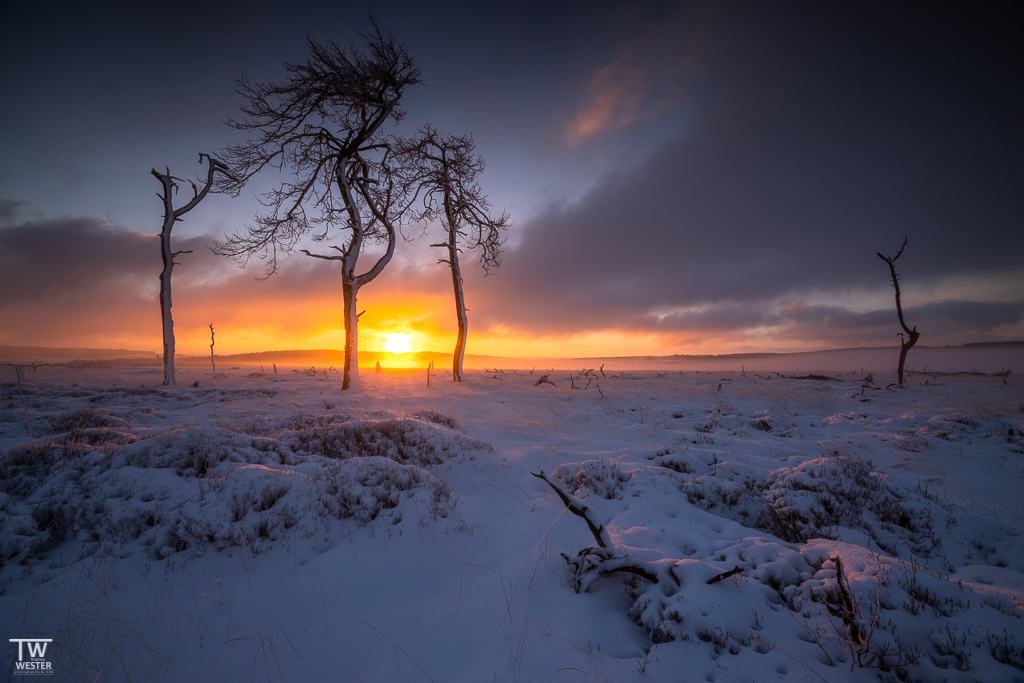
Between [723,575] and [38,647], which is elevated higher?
[723,575]

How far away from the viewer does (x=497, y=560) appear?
13.3ft

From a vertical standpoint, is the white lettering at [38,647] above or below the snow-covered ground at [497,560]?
below

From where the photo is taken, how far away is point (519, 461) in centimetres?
734

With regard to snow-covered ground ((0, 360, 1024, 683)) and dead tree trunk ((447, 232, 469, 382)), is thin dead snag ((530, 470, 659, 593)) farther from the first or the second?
dead tree trunk ((447, 232, 469, 382))

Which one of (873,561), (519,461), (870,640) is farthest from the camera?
(519,461)

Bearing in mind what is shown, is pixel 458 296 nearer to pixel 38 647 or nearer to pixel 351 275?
pixel 351 275

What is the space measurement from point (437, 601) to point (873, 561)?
3.92 meters

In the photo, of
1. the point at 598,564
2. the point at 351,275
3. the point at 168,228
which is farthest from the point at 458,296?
the point at 598,564

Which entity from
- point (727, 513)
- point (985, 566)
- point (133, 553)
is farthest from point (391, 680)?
point (985, 566)

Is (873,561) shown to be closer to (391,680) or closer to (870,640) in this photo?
(870,640)

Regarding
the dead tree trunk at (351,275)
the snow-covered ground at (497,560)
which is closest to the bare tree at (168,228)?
the dead tree trunk at (351,275)

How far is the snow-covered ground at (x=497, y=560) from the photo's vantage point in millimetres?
2596

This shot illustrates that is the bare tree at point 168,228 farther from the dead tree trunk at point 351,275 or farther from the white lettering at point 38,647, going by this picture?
the white lettering at point 38,647

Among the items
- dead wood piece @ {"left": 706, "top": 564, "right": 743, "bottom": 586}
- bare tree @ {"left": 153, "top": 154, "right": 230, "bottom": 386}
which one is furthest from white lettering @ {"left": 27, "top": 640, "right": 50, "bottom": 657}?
bare tree @ {"left": 153, "top": 154, "right": 230, "bottom": 386}
